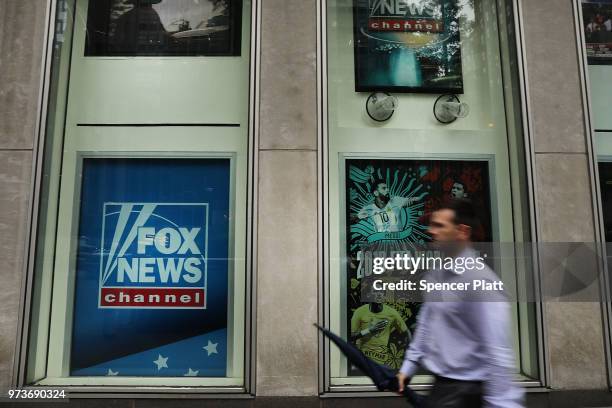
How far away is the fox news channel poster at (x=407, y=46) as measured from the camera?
622 cm

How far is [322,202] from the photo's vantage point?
18.2ft

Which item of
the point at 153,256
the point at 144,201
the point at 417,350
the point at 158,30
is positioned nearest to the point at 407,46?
the point at 158,30

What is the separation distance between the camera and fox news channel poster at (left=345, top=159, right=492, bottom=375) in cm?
578

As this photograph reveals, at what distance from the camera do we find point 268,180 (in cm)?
553

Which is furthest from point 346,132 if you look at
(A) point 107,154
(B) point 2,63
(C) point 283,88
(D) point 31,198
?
(B) point 2,63

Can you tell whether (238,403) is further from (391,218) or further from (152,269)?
(391,218)

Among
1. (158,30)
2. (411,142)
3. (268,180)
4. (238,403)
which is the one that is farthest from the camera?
(158,30)

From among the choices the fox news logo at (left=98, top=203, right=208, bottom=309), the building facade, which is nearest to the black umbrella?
the building facade

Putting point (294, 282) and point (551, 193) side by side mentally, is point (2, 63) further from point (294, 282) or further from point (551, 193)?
point (551, 193)

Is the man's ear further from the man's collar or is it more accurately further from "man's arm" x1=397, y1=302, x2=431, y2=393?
"man's arm" x1=397, y1=302, x2=431, y2=393

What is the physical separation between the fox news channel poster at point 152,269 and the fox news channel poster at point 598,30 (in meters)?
5.01

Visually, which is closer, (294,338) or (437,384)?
(437,384)

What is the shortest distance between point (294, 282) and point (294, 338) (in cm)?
62

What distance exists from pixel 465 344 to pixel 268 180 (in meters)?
3.34
